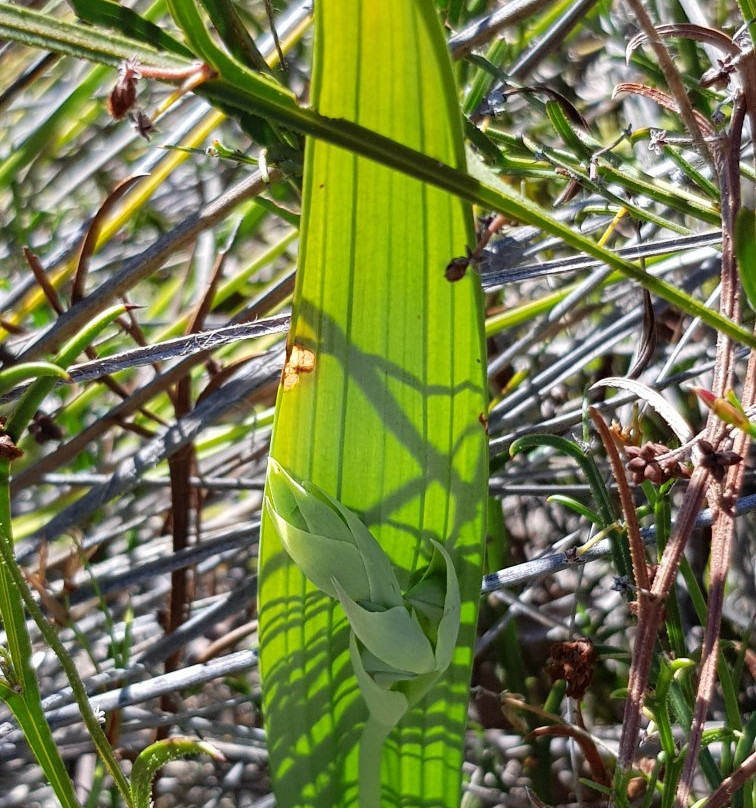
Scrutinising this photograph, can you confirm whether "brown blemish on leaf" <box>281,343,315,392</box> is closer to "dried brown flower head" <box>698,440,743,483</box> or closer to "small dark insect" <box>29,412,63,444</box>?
"dried brown flower head" <box>698,440,743,483</box>

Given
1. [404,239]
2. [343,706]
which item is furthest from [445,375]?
[343,706]

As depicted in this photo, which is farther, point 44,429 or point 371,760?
point 44,429

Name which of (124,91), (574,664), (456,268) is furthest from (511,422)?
(124,91)

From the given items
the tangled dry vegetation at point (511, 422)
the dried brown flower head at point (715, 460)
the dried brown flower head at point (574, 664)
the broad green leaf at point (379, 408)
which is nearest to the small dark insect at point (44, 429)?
the tangled dry vegetation at point (511, 422)

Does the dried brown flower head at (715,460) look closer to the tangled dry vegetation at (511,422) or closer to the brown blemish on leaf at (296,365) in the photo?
the tangled dry vegetation at (511,422)

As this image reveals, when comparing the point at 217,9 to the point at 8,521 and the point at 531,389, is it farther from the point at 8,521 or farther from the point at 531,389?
the point at 531,389

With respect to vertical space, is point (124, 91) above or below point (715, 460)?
above

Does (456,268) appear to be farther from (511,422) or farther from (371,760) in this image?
(511,422)
